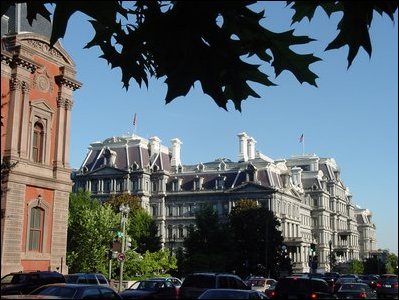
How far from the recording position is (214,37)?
4.65 metres

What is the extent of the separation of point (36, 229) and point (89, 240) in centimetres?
1223

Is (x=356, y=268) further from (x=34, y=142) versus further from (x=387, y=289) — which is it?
(x=387, y=289)

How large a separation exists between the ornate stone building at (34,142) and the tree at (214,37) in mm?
30783

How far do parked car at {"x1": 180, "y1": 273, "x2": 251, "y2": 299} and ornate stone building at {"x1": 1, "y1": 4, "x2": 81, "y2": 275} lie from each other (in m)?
15.0

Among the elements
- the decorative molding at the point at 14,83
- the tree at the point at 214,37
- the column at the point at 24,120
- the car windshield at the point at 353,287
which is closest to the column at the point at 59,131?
the column at the point at 24,120

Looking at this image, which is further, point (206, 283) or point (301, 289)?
point (206, 283)

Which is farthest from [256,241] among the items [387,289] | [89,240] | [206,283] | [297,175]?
[297,175]

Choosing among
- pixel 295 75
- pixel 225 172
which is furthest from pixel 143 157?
pixel 295 75

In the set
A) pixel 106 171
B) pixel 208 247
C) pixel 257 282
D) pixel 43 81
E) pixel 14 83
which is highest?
pixel 106 171

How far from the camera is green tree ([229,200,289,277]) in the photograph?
76.6 m

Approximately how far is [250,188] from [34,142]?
7207 cm

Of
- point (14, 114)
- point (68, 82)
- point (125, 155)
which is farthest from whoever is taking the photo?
point (125, 155)

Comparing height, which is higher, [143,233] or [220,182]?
[220,182]

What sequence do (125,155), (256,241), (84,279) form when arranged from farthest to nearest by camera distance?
(125,155) → (256,241) → (84,279)
